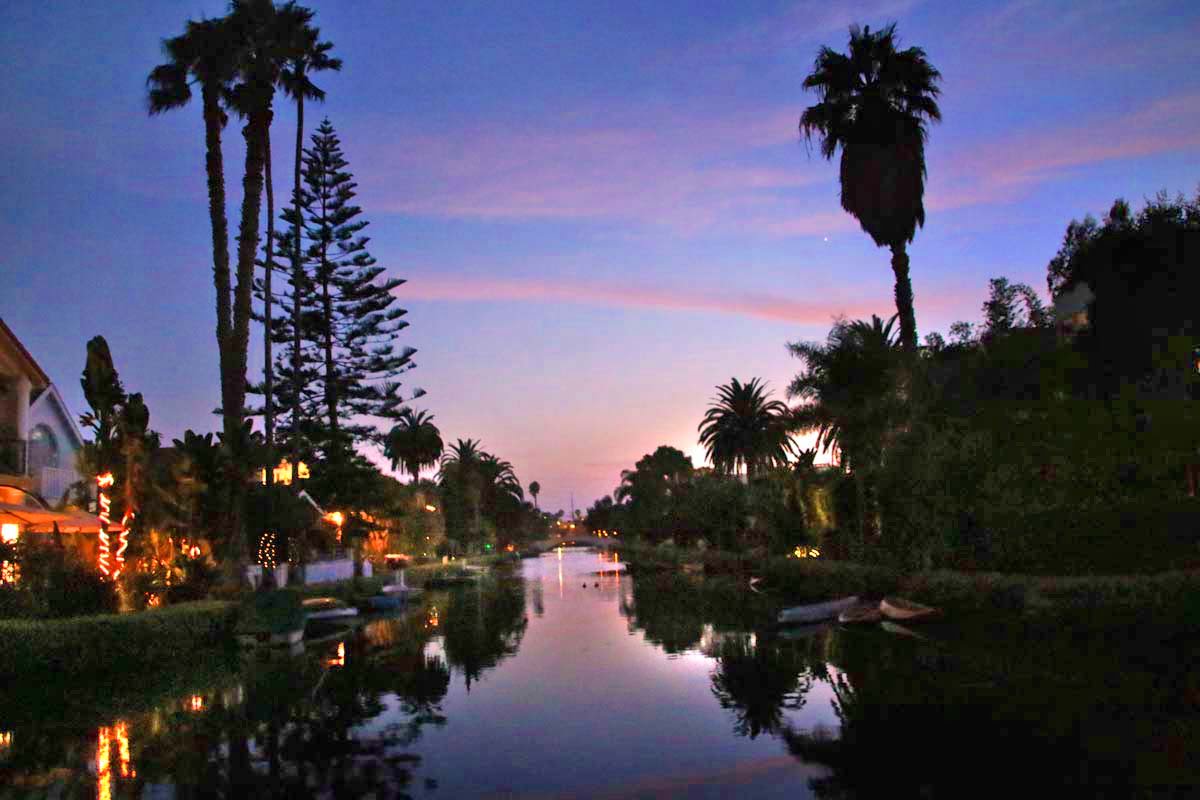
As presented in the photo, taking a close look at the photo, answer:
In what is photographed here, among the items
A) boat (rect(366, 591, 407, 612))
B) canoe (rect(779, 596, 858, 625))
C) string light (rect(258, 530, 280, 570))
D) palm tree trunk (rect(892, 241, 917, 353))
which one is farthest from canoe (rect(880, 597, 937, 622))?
string light (rect(258, 530, 280, 570))

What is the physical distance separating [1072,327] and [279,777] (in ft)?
137

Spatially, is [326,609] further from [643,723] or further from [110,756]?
[643,723]

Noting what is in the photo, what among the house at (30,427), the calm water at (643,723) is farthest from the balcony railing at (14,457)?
the calm water at (643,723)

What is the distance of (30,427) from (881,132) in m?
25.4

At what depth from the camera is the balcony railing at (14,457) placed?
25438 millimetres

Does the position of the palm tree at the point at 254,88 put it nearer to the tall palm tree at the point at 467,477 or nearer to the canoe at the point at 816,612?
the canoe at the point at 816,612

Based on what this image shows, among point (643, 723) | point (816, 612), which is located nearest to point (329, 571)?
point (816, 612)

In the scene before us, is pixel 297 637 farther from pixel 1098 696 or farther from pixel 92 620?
pixel 1098 696

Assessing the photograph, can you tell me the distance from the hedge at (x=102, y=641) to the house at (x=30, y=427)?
751 centimetres

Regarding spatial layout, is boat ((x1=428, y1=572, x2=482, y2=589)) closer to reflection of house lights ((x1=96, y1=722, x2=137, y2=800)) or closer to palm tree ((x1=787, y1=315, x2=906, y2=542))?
palm tree ((x1=787, y1=315, x2=906, y2=542))

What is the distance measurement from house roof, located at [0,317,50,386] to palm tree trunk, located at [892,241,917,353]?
23.8m

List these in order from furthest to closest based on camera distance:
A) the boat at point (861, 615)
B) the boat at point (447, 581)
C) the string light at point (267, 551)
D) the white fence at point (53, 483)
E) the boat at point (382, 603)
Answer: the boat at point (447, 581)
the string light at point (267, 551)
the boat at point (382, 603)
the white fence at point (53, 483)
the boat at point (861, 615)

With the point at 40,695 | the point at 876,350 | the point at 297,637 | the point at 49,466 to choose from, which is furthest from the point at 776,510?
the point at 40,695

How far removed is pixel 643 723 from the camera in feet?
42.0
